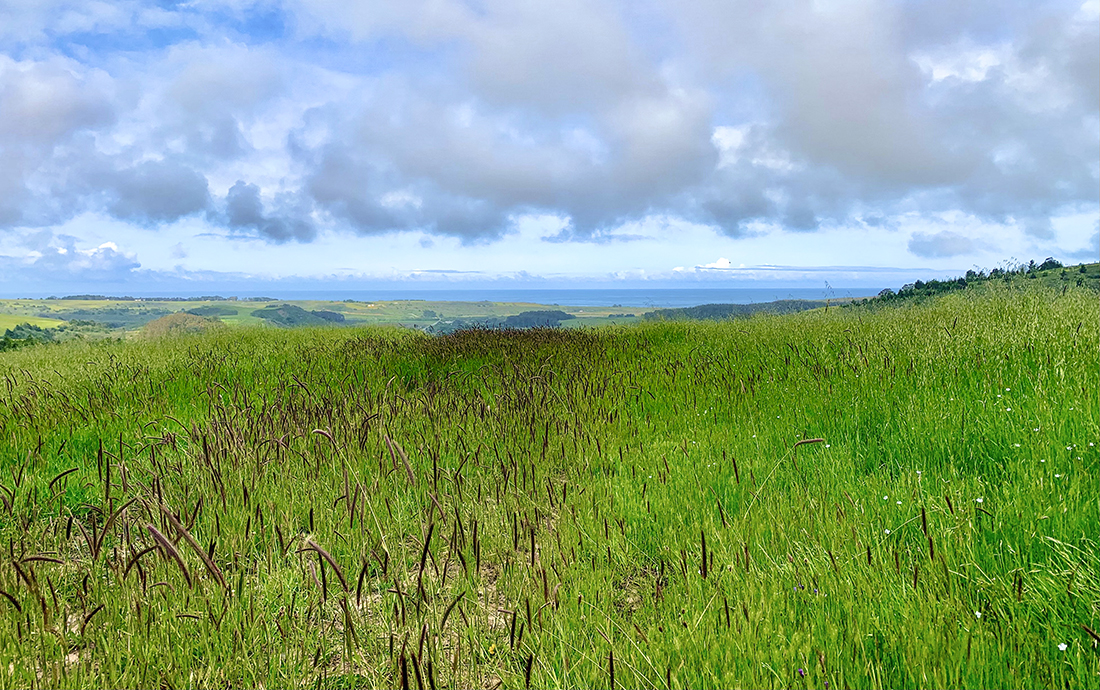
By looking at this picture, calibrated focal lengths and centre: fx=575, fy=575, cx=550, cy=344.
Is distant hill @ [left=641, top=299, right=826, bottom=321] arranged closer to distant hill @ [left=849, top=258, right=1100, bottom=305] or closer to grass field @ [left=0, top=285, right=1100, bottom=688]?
distant hill @ [left=849, top=258, right=1100, bottom=305]

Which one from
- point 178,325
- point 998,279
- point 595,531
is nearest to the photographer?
point 595,531

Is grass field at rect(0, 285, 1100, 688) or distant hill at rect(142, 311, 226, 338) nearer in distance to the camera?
grass field at rect(0, 285, 1100, 688)

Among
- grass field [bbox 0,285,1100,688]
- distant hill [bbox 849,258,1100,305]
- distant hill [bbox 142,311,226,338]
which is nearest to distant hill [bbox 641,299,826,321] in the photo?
distant hill [bbox 849,258,1100,305]

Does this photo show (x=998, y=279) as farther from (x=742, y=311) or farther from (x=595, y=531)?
(x=595, y=531)

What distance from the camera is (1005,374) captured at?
15.9 ft

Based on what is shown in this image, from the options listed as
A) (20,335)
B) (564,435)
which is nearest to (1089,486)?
(564,435)

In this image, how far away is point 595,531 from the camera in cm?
298

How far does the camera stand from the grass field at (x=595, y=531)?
1890mm

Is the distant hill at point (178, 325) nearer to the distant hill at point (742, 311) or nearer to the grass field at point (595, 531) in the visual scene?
the grass field at point (595, 531)

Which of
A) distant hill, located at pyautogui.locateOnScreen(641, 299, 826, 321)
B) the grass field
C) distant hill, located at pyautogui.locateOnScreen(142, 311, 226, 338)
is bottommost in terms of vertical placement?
the grass field

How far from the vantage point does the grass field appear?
189 cm

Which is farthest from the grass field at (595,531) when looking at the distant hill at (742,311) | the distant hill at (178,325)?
the distant hill at (178,325)

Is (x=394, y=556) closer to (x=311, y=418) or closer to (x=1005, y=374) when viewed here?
(x=311, y=418)

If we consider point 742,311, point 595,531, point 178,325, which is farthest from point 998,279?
point 178,325
